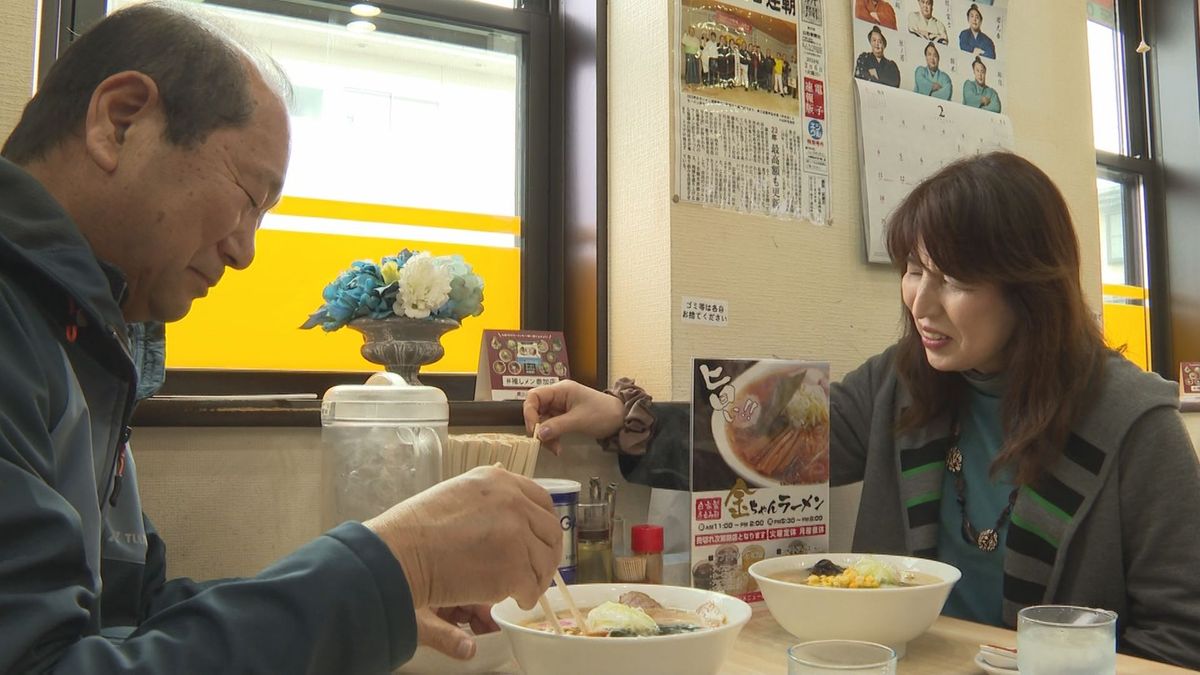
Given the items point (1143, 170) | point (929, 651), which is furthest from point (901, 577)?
point (1143, 170)

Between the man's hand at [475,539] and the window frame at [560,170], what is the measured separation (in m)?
0.98

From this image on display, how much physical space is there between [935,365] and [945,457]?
190 mm

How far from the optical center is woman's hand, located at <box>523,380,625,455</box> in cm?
150

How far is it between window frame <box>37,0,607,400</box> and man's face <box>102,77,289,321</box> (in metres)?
0.79

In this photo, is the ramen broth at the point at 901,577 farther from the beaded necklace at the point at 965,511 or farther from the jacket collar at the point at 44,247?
the jacket collar at the point at 44,247

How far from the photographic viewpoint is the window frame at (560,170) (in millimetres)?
1806

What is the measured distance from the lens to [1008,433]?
59.2 inches

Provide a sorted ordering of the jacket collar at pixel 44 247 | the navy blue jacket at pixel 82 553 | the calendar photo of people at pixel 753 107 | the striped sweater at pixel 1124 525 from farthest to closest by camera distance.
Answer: the calendar photo of people at pixel 753 107 → the striped sweater at pixel 1124 525 → the jacket collar at pixel 44 247 → the navy blue jacket at pixel 82 553

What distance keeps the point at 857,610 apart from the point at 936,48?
64.0 inches

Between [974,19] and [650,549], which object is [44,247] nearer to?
[650,549]

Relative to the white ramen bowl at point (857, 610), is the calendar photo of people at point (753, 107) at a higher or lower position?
higher

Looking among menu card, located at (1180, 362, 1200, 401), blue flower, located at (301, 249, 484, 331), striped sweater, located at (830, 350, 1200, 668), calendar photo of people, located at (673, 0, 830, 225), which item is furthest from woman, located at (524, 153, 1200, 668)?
menu card, located at (1180, 362, 1200, 401)

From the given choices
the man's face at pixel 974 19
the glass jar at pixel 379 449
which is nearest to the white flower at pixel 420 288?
the glass jar at pixel 379 449

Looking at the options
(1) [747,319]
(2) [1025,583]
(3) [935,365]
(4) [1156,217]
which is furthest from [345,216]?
(4) [1156,217]
